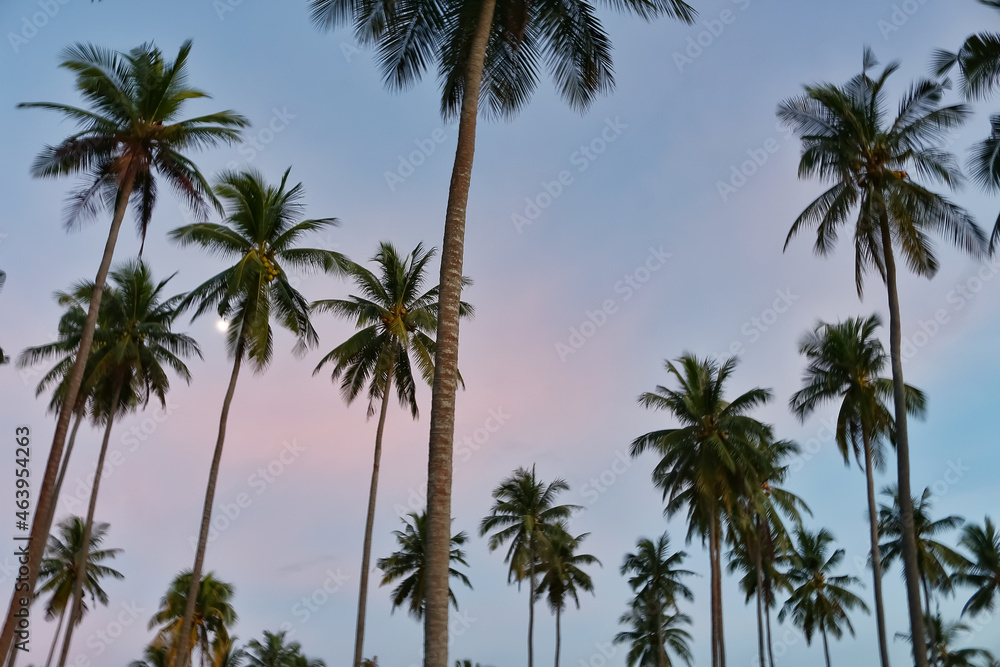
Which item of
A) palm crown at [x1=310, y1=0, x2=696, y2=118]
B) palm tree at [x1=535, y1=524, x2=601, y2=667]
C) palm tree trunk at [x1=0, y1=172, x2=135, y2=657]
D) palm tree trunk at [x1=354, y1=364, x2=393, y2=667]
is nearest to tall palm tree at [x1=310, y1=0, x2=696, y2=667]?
palm crown at [x1=310, y1=0, x2=696, y2=118]

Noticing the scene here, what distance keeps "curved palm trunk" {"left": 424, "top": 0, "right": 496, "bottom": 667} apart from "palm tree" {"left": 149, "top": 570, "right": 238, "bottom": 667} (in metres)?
37.8

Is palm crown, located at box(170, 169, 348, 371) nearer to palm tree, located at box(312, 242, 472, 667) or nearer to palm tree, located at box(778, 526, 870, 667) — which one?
palm tree, located at box(312, 242, 472, 667)

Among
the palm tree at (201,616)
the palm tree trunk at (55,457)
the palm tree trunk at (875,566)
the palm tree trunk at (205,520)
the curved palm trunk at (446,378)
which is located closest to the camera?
the curved palm trunk at (446,378)

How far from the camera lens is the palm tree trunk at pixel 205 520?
21.9 m

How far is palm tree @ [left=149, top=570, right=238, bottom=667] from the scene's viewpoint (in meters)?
42.3

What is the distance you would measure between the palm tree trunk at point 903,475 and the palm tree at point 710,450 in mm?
9447

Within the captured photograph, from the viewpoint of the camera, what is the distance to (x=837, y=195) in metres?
21.2

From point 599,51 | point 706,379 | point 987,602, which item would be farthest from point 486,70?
point 987,602

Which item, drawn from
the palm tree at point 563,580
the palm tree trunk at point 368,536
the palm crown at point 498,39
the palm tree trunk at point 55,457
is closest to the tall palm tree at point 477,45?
the palm crown at point 498,39

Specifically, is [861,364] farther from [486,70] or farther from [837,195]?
[486,70]

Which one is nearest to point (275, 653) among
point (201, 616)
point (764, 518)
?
point (201, 616)

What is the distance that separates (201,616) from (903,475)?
38.4 metres

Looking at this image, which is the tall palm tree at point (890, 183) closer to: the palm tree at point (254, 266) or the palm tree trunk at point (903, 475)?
the palm tree trunk at point (903, 475)

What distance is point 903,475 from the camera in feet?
63.0
